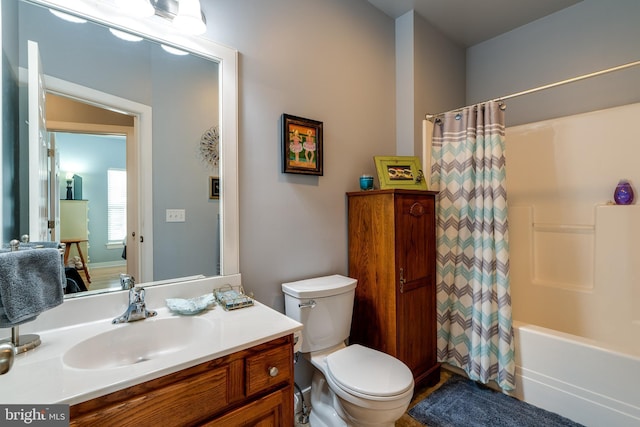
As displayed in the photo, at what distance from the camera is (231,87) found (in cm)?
147

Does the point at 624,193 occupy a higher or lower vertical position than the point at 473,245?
higher

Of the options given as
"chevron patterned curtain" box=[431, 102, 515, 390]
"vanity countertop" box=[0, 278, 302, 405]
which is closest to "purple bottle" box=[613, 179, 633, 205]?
"chevron patterned curtain" box=[431, 102, 515, 390]

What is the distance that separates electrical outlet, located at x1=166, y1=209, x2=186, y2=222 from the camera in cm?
139

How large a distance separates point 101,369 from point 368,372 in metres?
1.06

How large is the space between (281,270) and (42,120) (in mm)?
1219

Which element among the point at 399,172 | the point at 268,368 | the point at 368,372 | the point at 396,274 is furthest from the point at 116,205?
the point at 399,172

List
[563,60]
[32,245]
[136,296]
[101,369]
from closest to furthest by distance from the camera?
[101,369] → [32,245] → [136,296] → [563,60]

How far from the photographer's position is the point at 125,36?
1.23m

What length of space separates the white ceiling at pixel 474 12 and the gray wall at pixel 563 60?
13cm

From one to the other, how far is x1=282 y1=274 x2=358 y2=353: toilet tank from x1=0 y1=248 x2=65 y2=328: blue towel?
966 mm

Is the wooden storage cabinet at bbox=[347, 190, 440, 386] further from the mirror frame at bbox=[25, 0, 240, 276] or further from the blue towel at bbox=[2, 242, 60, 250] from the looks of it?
the blue towel at bbox=[2, 242, 60, 250]

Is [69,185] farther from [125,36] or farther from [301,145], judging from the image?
[301,145]

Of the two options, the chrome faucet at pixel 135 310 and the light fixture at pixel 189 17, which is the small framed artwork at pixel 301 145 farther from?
the chrome faucet at pixel 135 310

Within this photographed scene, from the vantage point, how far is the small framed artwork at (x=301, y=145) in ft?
5.48
